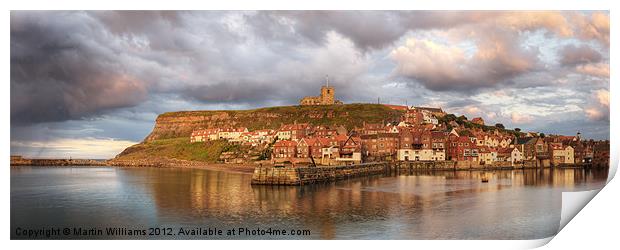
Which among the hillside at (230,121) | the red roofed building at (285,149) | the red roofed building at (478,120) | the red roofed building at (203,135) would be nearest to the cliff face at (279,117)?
the hillside at (230,121)

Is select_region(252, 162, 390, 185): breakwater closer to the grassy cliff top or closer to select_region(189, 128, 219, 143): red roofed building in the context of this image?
the grassy cliff top

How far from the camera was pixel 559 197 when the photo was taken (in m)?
13.3

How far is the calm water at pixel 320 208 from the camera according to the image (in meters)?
9.46

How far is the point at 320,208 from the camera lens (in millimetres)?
11492

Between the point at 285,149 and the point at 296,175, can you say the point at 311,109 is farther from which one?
the point at 296,175

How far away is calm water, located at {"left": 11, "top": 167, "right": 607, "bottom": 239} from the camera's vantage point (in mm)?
9461

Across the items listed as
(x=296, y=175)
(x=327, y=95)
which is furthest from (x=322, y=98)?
(x=296, y=175)

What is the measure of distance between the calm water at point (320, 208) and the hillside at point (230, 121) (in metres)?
11.7

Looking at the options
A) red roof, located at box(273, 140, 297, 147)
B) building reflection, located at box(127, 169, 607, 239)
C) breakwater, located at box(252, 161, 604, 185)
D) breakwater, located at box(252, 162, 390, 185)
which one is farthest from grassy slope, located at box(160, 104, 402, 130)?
building reflection, located at box(127, 169, 607, 239)

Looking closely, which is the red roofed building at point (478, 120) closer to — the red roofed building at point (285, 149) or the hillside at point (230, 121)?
the hillside at point (230, 121)

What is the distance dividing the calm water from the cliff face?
39.9ft

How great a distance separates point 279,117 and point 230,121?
2789 millimetres
